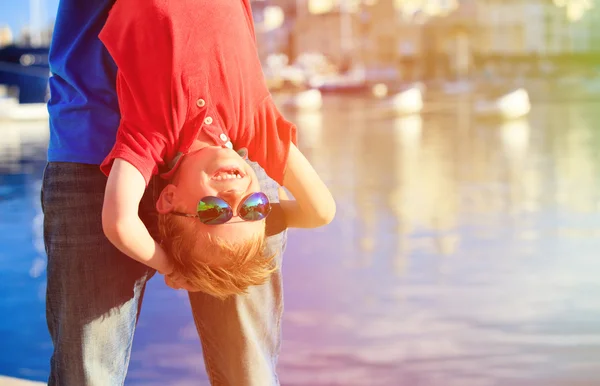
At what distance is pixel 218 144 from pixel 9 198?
360 inches

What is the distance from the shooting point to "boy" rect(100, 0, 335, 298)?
1.74m

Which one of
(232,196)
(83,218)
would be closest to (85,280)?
(83,218)

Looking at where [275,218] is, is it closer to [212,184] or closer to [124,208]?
[212,184]

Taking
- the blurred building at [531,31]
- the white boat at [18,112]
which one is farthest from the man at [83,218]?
the blurred building at [531,31]

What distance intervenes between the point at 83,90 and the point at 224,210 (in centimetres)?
39

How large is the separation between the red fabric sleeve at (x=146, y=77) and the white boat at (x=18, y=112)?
24.8m

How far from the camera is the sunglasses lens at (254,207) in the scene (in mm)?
1783

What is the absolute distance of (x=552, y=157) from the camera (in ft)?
48.3

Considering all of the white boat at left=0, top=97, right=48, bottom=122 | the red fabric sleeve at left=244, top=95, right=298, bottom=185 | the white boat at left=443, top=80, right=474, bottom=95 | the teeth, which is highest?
the white boat at left=443, top=80, right=474, bottom=95

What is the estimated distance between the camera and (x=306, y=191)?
192cm

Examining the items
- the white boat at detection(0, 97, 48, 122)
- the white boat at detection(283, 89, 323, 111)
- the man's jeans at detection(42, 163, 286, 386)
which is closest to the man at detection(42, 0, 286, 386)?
the man's jeans at detection(42, 163, 286, 386)

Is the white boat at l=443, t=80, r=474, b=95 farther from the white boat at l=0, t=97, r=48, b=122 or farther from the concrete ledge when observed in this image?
the concrete ledge

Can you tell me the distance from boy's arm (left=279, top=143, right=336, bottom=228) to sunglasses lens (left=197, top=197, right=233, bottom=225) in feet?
0.66

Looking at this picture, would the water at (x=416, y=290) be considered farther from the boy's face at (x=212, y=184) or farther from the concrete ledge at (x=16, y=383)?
the boy's face at (x=212, y=184)
